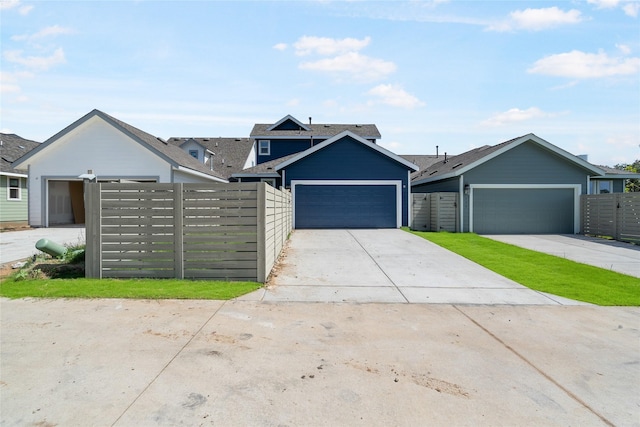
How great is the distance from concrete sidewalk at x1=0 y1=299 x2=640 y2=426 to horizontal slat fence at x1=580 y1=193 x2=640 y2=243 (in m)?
11.5

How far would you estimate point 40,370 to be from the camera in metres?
3.48

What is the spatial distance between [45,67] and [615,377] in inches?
522

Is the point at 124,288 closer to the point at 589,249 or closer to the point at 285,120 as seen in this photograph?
the point at 589,249

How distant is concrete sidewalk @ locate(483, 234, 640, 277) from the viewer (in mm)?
9625

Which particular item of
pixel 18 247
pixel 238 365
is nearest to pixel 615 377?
pixel 238 365

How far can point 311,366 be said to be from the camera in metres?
3.65

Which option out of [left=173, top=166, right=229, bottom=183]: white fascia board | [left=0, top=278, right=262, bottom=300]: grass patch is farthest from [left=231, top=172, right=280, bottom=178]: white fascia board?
[left=0, top=278, right=262, bottom=300]: grass patch

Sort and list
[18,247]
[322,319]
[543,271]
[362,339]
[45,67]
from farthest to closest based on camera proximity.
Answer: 1. [18,247]
2. [45,67]
3. [543,271]
4. [322,319]
5. [362,339]

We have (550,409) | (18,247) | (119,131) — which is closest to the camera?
(550,409)

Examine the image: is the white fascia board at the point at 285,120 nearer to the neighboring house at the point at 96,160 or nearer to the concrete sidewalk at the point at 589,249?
the neighboring house at the point at 96,160

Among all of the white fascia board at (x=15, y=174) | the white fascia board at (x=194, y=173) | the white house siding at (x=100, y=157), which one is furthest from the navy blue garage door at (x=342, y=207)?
the white fascia board at (x=15, y=174)

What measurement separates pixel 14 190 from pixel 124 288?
18958 mm

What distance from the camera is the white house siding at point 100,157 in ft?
57.9

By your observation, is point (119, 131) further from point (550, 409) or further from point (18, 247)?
point (550, 409)
